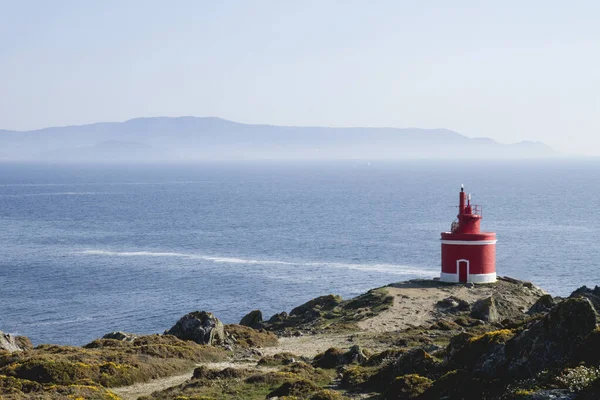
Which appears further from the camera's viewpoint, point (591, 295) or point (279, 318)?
point (279, 318)

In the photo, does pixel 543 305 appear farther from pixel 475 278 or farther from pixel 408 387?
pixel 408 387

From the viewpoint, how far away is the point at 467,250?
147 feet

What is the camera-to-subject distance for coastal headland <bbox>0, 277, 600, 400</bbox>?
1875cm

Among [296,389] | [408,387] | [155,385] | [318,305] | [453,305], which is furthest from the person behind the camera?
[318,305]

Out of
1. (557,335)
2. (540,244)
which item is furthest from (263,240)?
(557,335)

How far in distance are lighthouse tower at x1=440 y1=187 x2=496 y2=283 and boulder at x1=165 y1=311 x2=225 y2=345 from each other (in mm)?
15776

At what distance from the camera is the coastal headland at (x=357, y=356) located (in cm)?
1875

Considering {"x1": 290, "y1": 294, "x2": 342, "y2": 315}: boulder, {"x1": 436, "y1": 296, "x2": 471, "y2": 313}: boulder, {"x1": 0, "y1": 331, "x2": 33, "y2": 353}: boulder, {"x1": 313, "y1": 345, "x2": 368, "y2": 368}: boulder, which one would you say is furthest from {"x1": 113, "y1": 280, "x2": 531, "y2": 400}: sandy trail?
{"x1": 0, "y1": 331, "x2": 33, "y2": 353}: boulder

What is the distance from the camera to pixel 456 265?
→ 149 ft

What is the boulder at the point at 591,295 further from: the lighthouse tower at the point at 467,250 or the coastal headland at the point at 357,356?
the lighthouse tower at the point at 467,250

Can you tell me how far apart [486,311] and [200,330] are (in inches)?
519

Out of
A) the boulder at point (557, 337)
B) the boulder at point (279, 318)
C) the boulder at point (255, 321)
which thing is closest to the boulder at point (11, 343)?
the boulder at point (255, 321)

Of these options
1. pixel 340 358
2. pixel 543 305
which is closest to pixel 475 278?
pixel 543 305

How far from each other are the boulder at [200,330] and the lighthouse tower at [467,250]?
1578 centimetres
